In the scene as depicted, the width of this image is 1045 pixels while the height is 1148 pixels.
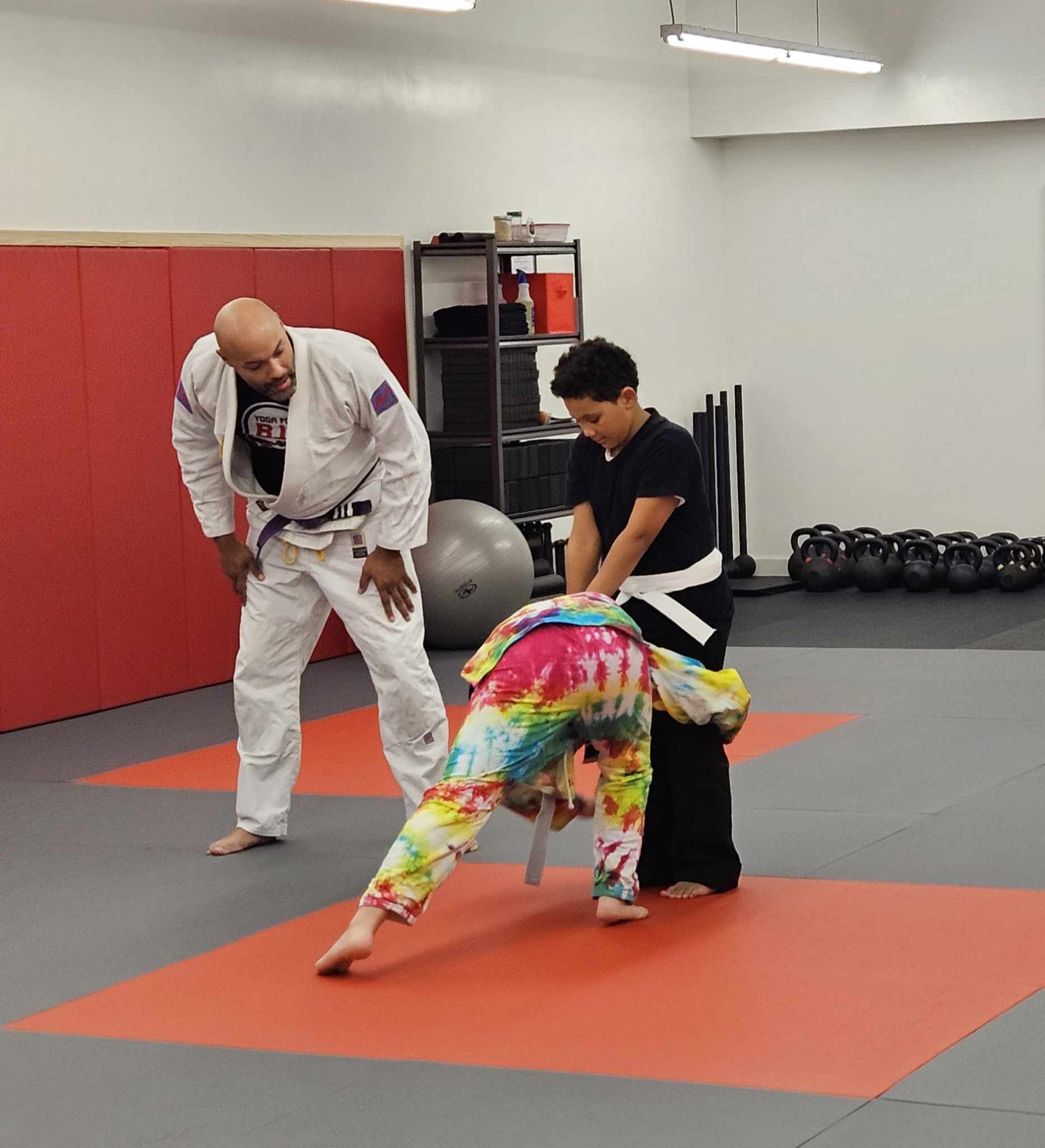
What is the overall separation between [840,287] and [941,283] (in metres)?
0.63

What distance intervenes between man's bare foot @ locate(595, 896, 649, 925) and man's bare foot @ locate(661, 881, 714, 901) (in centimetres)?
19

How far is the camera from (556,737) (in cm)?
381

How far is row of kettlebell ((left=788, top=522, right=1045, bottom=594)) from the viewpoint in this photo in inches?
385

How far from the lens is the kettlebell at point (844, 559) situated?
10.2 metres

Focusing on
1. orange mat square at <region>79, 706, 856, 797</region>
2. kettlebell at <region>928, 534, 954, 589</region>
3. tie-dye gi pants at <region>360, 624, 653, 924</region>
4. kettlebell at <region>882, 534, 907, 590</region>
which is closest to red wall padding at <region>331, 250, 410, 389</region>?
orange mat square at <region>79, 706, 856, 797</region>

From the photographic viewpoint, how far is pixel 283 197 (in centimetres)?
822

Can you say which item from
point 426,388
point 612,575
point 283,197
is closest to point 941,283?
Answer: point 426,388

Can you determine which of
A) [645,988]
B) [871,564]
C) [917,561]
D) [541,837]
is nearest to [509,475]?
[871,564]

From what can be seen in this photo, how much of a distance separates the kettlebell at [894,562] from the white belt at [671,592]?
6.09 m

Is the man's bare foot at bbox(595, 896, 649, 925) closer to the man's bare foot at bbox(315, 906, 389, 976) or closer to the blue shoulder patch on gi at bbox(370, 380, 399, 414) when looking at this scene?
the man's bare foot at bbox(315, 906, 389, 976)

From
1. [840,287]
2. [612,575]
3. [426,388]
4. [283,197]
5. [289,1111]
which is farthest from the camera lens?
[840,287]

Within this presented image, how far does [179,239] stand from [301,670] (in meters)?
3.36

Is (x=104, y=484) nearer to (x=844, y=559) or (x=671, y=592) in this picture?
(x=671, y=592)

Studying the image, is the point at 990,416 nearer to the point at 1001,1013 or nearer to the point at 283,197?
the point at 283,197
